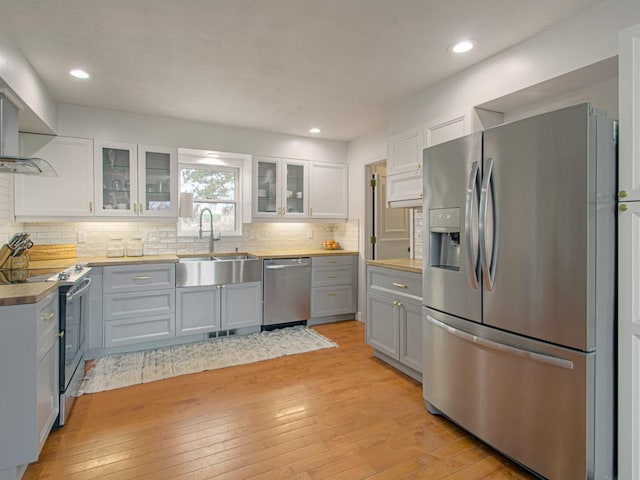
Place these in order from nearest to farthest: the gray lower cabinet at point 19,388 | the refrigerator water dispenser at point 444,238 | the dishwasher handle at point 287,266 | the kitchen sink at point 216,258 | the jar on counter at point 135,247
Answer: the gray lower cabinet at point 19,388 → the refrigerator water dispenser at point 444,238 → the jar on counter at point 135,247 → the kitchen sink at point 216,258 → the dishwasher handle at point 287,266

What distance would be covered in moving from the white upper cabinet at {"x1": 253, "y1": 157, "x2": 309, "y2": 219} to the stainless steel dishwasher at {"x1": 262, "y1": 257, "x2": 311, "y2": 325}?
0.71m

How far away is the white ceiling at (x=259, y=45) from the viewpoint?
6.59 feet

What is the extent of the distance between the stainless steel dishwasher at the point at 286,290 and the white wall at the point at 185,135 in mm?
1497

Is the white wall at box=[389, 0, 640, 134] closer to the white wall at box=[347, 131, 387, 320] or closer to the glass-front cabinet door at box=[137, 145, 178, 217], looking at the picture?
the white wall at box=[347, 131, 387, 320]

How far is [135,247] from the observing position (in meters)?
3.99

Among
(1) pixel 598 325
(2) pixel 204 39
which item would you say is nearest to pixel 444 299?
(1) pixel 598 325

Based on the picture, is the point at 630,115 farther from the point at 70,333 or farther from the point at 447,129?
the point at 70,333

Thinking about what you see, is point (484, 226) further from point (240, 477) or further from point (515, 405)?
point (240, 477)

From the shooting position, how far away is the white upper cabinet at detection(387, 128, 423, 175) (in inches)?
124

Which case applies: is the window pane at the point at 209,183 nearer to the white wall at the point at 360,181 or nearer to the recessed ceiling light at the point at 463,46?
the white wall at the point at 360,181

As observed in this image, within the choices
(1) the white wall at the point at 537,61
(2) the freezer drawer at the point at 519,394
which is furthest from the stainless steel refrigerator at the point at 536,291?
(1) the white wall at the point at 537,61

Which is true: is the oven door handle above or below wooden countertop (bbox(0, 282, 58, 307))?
below

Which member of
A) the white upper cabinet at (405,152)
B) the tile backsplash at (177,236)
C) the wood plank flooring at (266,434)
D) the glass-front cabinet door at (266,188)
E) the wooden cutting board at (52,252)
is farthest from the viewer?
the glass-front cabinet door at (266,188)

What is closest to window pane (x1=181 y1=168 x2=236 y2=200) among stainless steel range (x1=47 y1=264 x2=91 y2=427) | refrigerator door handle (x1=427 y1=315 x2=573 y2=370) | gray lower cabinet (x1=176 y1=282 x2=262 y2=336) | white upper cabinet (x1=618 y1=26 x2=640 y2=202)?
gray lower cabinet (x1=176 y1=282 x2=262 y2=336)
